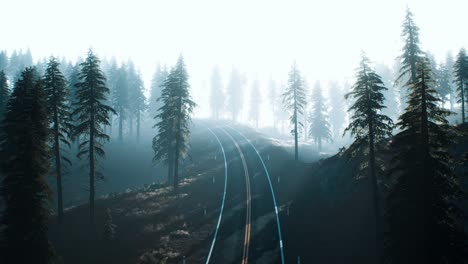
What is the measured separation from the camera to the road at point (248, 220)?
A: 21633mm

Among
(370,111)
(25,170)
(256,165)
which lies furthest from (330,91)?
(25,170)

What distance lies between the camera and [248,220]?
88.9 ft

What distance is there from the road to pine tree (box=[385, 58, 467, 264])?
27.6 feet

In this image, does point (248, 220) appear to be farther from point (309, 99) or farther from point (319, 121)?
point (309, 99)

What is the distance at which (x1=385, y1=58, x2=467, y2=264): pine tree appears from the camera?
14.2 metres

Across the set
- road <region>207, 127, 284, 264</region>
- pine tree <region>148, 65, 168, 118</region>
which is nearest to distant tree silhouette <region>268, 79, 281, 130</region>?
pine tree <region>148, 65, 168, 118</region>

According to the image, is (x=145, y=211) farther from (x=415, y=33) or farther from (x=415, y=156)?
(x=415, y=33)

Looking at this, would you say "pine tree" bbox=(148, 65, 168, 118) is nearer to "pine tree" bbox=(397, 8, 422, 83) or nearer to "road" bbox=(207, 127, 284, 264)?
"road" bbox=(207, 127, 284, 264)

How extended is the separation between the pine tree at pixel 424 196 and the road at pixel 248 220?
8420 mm

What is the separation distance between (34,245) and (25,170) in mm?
4429

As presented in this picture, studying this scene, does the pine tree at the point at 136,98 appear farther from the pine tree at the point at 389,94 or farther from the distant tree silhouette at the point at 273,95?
the pine tree at the point at 389,94

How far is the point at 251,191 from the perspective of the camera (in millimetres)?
34469

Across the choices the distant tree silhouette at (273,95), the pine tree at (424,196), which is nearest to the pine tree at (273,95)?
the distant tree silhouette at (273,95)

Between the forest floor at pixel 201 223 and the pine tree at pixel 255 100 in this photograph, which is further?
the pine tree at pixel 255 100
